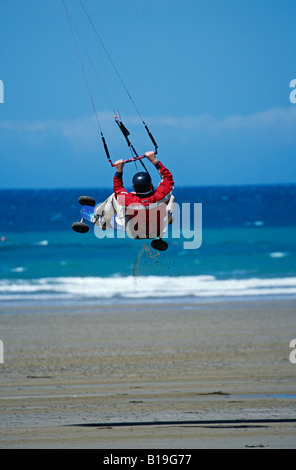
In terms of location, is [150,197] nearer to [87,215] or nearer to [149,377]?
[87,215]

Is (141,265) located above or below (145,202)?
below

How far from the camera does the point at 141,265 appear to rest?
7758 millimetres

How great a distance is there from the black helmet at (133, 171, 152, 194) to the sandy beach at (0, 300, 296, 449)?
3006 mm

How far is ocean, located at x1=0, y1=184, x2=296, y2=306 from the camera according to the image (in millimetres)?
21141

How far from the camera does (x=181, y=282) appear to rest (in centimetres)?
2409

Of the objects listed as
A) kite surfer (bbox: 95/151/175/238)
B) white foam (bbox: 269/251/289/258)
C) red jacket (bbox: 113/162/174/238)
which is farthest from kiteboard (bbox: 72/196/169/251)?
white foam (bbox: 269/251/289/258)

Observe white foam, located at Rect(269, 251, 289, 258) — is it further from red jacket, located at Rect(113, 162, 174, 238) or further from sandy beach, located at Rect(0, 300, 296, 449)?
red jacket, located at Rect(113, 162, 174, 238)

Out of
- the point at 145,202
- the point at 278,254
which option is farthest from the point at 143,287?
the point at 145,202

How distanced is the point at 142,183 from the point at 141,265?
119cm

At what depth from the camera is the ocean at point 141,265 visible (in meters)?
21.1

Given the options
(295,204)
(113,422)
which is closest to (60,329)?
(113,422)

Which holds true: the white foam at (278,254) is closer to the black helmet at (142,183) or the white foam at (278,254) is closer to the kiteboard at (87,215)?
the kiteboard at (87,215)
